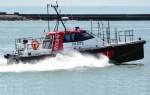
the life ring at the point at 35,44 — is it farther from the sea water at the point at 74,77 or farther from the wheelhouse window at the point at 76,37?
the wheelhouse window at the point at 76,37

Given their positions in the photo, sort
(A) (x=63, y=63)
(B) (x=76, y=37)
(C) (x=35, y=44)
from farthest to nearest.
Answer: (B) (x=76, y=37)
(A) (x=63, y=63)
(C) (x=35, y=44)

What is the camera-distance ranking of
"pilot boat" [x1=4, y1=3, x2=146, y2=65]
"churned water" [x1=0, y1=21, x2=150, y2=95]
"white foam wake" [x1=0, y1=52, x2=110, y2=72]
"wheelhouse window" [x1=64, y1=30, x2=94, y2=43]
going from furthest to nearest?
"wheelhouse window" [x1=64, y1=30, x2=94, y2=43] < "pilot boat" [x1=4, y1=3, x2=146, y2=65] < "white foam wake" [x1=0, y1=52, x2=110, y2=72] < "churned water" [x1=0, y1=21, x2=150, y2=95]

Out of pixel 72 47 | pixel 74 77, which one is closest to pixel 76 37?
pixel 72 47

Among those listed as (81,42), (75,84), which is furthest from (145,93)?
(81,42)

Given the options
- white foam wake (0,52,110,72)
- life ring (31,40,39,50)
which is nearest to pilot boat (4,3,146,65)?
life ring (31,40,39,50)

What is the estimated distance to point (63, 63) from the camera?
3294 centimetres

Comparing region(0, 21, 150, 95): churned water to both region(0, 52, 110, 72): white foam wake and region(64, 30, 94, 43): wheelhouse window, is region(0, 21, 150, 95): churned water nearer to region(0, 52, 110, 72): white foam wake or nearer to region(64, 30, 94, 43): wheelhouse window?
region(0, 52, 110, 72): white foam wake

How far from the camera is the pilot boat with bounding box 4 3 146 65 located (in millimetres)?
32281

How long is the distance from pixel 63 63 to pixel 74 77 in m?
2.41

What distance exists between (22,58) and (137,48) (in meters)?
5.47

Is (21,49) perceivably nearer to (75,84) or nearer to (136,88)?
(75,84)

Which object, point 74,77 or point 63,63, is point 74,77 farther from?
point 63,63

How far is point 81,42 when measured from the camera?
33.3 meters

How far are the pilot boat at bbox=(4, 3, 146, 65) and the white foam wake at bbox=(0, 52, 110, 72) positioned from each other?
0.71 feet
